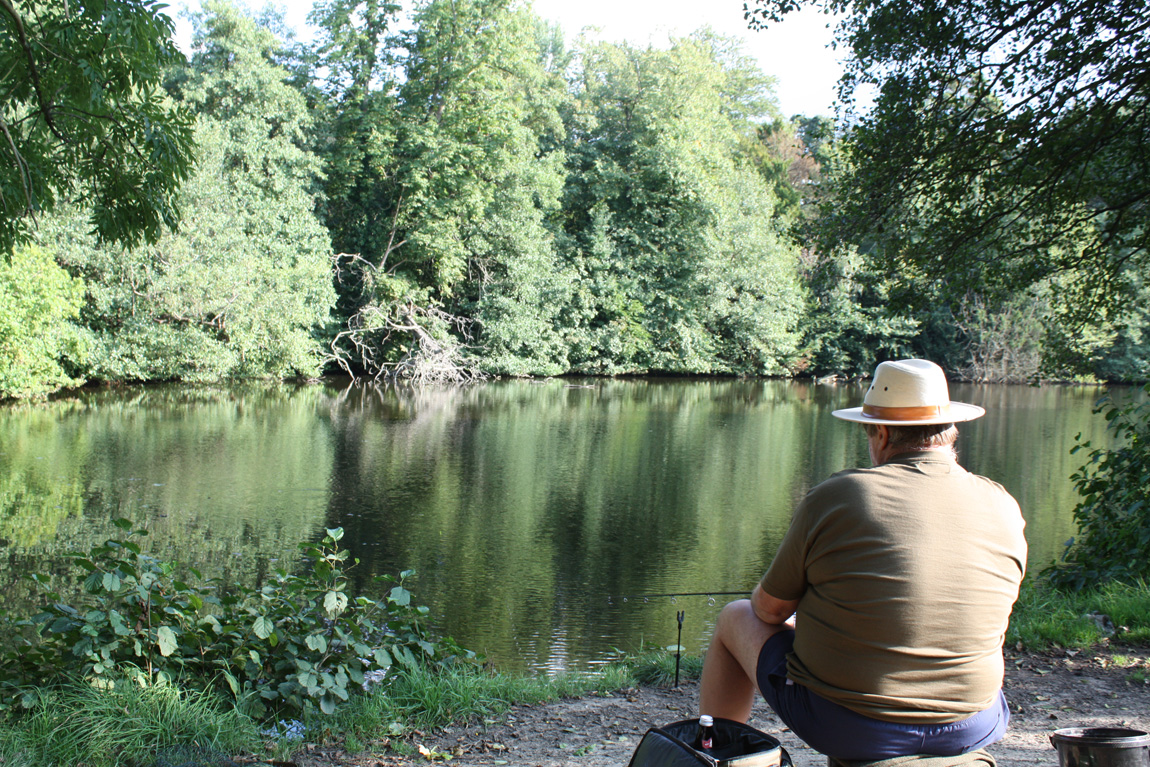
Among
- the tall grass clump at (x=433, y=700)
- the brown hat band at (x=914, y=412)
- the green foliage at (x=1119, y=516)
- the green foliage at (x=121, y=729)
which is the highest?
the brown hat band at (x=914, y=412)

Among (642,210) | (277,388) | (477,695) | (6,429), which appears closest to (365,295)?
(277,388)

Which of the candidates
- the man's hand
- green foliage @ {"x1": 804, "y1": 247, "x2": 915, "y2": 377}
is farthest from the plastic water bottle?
green foliage @ {"x1": 804, "y1": 247, "x2": 915, "y2": 377}

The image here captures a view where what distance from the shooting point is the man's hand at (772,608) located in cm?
213

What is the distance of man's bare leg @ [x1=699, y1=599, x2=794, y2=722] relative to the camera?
2.28 metres

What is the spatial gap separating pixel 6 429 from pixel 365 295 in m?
13.2

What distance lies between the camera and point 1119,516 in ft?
18.7

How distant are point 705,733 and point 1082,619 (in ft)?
10.9

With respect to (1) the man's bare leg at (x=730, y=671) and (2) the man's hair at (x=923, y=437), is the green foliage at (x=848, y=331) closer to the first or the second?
(1) the man's bare leg at (x=730, y=671)

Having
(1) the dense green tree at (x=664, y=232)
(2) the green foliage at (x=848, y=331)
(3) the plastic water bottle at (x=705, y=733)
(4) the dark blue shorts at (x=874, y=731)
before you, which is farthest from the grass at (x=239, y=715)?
(2) the green foliage at (x=848, y=331)

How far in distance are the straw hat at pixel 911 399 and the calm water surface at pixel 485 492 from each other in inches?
153

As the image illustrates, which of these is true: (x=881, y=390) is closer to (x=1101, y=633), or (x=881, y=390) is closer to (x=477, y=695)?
(x=477, y=695)

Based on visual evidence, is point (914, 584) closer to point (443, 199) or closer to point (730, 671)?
point (730, 671)

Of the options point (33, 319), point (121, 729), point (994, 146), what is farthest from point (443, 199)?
point (121, 729)

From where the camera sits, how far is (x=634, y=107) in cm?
3095
